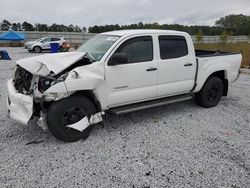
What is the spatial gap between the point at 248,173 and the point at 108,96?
238 cm

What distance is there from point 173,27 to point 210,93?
2009 inches

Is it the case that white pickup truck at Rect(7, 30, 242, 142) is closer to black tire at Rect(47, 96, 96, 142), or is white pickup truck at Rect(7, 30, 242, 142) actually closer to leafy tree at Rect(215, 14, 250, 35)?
black tire at Rect(47, 96, 96, 142)

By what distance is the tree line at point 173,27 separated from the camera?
48.8 m

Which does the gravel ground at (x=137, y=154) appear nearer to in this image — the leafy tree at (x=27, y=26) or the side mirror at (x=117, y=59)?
the side mirror at (x=117, y=59)

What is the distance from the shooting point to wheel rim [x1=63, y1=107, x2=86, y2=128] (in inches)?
139

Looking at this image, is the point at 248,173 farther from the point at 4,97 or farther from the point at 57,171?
the point at 4,97

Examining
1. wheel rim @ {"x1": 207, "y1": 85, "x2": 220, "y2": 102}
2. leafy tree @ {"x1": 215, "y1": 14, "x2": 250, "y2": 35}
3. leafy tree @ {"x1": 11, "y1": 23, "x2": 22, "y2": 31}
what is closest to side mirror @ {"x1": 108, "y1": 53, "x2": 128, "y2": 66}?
wheel rim @ {"x1": 207, "y1": 85, "x2": 220, "y2": 102}

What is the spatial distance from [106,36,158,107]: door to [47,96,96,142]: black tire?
47cm

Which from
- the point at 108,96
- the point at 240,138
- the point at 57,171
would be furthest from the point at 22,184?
the point at 240,138

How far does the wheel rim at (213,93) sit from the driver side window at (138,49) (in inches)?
79.8

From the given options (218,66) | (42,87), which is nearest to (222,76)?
(218,66)

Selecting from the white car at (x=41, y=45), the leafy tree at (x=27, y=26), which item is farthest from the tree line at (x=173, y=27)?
the white car at (x=41, y=45)

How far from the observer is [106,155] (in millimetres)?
3287

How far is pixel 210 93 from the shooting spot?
17.4 feet
